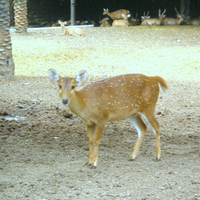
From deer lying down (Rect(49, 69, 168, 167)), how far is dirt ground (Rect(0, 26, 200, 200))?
1.29 feet

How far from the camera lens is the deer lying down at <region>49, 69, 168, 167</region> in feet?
15.5

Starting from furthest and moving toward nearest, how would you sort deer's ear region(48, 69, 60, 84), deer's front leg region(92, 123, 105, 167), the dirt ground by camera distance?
deer's front leg region(92, 123, 105, 167)
deer's ear region(48, 69, 60, 84)
the dirt ground

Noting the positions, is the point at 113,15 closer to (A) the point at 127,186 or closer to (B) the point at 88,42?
(B) the point at 88,42

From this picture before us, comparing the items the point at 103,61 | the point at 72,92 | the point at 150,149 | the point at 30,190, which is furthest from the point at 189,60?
the point at 30,190

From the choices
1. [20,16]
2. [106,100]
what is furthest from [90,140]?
[20,16]

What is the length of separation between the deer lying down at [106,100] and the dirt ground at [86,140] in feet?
1.29

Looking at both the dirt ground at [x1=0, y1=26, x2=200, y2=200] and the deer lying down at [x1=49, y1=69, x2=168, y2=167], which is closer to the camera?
the dirt ground at [x1=0, y1=26, x2=200, y2=200]

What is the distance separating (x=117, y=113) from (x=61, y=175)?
42.3 inches

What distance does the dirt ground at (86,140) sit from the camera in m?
4.25

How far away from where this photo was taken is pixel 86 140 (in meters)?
5.98

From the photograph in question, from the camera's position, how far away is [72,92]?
4.66 m

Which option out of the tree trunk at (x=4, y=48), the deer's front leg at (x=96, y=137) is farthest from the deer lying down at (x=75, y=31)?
the deer's front leg at (x=96, y=137)

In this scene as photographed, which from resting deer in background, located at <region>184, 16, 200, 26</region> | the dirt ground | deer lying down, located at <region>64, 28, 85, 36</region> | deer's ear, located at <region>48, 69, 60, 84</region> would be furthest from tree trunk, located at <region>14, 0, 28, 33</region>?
deer's ear, located at <region>48, 69, 60, 84</region>

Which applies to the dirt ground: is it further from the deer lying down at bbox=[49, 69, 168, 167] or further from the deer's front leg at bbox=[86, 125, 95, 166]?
the deer lying down at bbox=[49, 69, 168, 167]
